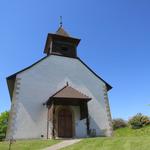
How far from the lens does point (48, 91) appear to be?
15641mm

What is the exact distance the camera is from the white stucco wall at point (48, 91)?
14086 millimetres

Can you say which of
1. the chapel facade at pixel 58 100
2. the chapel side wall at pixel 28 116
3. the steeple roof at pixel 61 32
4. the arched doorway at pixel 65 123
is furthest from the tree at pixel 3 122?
the arched doorway at pixel 65 123

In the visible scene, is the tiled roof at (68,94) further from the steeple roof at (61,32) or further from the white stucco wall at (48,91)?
the steeple roof at (61,32)

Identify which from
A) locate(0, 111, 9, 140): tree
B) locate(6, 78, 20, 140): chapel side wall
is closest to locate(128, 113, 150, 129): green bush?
locate(6, 78, 20, 140): chapel side wall

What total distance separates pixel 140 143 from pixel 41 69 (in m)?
10.7

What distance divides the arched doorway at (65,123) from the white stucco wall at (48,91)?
0.56m

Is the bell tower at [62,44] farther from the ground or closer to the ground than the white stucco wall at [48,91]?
farther from the ground

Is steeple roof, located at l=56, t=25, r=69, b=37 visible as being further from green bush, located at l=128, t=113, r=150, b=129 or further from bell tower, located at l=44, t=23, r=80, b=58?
green bush, located at l=128, t=113, r=150, b=129

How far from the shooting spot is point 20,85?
49.5 ft

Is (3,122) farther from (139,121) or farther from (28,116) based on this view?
(139,121)

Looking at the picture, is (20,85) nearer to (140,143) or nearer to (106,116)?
(106,116)

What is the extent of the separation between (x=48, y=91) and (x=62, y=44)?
571 centimetres

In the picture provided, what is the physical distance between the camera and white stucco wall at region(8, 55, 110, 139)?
46.2 feet

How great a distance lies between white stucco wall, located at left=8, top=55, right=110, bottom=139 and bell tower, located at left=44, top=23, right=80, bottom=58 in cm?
80
